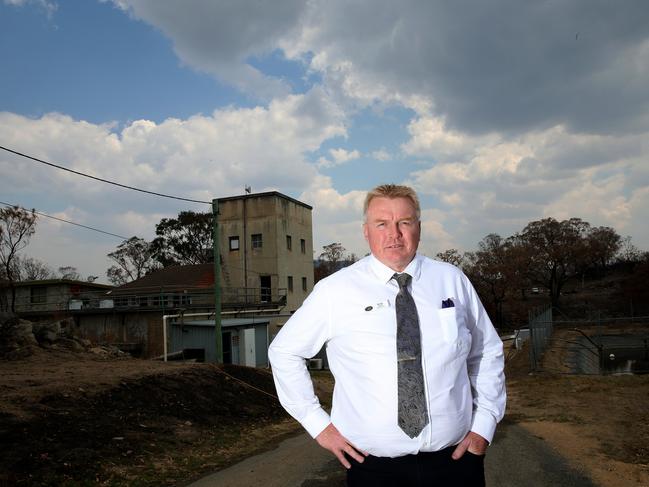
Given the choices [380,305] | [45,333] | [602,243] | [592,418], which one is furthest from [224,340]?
[602,243]

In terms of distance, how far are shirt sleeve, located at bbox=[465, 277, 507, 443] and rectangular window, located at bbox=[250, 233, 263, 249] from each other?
37685mm

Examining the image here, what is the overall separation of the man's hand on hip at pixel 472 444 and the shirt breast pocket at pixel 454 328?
0.44 metres

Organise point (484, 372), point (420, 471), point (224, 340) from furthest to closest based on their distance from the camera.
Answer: point (224, 340)
point (484, 372)
point (420, 471)

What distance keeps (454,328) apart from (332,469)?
4923 millimetres

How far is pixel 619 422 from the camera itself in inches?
395

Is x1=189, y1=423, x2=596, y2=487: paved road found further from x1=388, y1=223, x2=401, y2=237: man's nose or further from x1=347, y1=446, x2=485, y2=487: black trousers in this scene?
x1=388, y1=223, x2=401, y2=237: man's nose

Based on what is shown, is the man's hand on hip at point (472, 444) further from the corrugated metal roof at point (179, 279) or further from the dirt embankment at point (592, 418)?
the corrugated metal roof at point (179, 279)

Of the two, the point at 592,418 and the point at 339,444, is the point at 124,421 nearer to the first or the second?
the point at 339,444

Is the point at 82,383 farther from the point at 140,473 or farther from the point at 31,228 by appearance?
the point at 31,228

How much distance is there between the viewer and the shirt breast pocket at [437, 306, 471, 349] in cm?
245

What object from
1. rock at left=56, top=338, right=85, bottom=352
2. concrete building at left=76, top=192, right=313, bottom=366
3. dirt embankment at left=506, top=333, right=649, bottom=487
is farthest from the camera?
concrete building at left=76, top=192, right=313, bottom=366

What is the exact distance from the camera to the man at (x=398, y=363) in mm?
2365

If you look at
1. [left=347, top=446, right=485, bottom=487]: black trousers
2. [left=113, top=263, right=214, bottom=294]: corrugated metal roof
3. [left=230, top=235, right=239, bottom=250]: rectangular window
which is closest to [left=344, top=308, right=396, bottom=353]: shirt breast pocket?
[left=347, top=446, right=485, bottom=487]: black trousers

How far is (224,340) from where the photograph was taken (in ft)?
76.0
